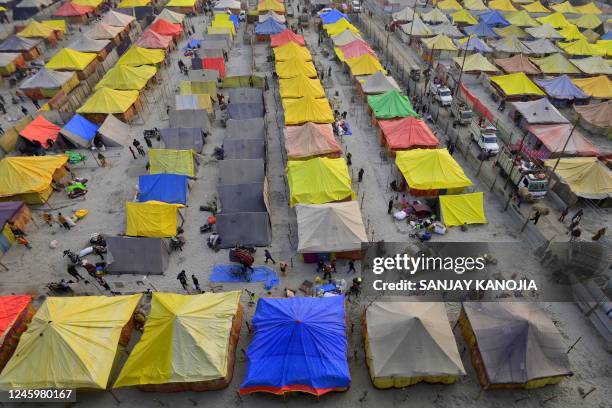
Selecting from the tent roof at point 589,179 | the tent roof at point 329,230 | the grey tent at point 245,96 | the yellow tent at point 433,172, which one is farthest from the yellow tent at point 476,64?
the tent roof at point 329,230

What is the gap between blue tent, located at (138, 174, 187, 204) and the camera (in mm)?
24203

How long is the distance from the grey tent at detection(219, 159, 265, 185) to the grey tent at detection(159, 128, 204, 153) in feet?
16.9

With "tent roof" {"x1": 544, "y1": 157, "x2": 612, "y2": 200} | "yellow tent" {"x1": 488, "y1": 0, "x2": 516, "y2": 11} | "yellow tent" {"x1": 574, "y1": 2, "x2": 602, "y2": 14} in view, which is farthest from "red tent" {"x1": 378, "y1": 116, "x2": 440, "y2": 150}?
"yellow tent" {"x1": 574, "y1": 2, "x2": 602, "y2": 14}

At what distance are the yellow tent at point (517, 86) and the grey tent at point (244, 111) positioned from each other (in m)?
23.3

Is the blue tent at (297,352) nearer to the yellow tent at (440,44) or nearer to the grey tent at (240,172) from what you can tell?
the grey tent at (240,172)

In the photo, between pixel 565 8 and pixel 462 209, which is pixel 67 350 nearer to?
pixel 462 209

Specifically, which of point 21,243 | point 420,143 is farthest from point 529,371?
point 21,243

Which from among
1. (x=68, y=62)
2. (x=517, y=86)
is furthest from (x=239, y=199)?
(x=68, y=62)

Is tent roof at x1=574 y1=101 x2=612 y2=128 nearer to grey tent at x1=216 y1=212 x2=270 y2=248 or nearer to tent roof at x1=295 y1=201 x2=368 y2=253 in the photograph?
tent roof at x1=295 y1=201 x2=368 y2=253

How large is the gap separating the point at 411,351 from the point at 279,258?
29.8 ft

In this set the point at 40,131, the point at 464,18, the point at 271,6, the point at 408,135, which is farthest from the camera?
the point at 271,6

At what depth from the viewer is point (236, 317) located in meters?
17.3

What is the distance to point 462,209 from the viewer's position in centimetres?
2327

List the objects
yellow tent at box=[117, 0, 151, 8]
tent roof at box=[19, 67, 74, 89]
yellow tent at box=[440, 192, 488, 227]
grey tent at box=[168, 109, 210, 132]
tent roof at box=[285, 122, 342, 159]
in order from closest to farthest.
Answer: yellow tent at box=[440, 192, 488, 227]
tent roof at box=[285, 122, 342, 159]
grey tent at box=[168, 109, 210, 132]
tent roof at box=[19, 67, 74, 89]
yellow tent at box=[117, 0, 151, 8]
